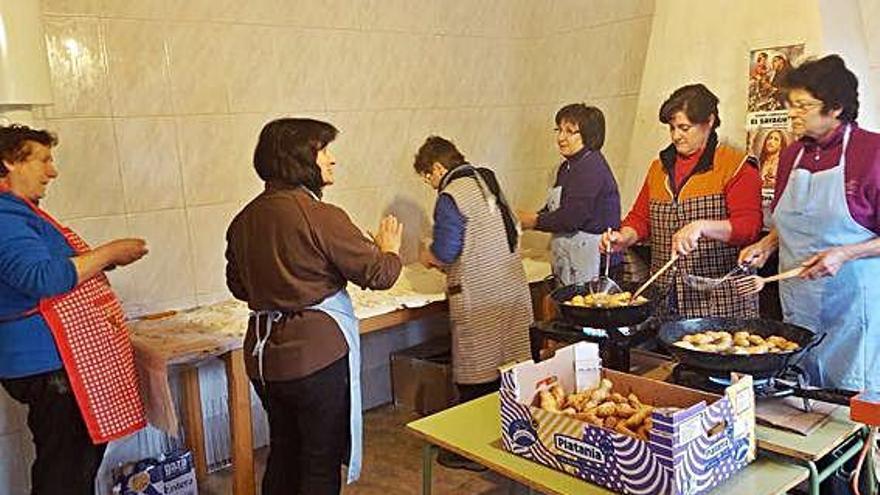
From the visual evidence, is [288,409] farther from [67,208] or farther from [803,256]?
[803,256]

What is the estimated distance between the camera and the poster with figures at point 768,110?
2764mm

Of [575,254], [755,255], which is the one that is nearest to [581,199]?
[575,254]

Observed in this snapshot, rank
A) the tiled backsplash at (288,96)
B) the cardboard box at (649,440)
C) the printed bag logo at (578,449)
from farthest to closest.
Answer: the tiled backsplash at (288,96) → the printed bag logo at (578,449) → the cardboard box at (649,440)

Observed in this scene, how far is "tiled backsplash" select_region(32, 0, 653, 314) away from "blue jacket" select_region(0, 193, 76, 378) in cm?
61

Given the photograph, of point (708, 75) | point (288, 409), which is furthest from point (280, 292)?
point (708, 75)

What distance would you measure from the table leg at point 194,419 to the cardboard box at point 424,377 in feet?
3.13

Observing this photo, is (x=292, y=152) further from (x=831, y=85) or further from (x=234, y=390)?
(x=831, y=85)

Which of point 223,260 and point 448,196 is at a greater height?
point 448,196

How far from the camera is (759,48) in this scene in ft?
9.37

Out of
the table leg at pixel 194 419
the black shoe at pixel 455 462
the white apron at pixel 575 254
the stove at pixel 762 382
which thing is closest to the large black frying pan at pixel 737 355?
the stove at pixel 762 382

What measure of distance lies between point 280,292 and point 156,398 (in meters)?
0.68

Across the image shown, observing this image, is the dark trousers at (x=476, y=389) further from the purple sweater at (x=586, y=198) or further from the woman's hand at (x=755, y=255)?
the woman's hand at (x=755, y=255)

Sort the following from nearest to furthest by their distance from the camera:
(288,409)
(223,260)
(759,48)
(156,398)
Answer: (288,409) < (156,398) < (759,48) < (223,260)

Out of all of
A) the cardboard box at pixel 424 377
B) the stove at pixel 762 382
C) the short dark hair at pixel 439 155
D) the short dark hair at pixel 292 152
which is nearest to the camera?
the stove at pixel 762 382
